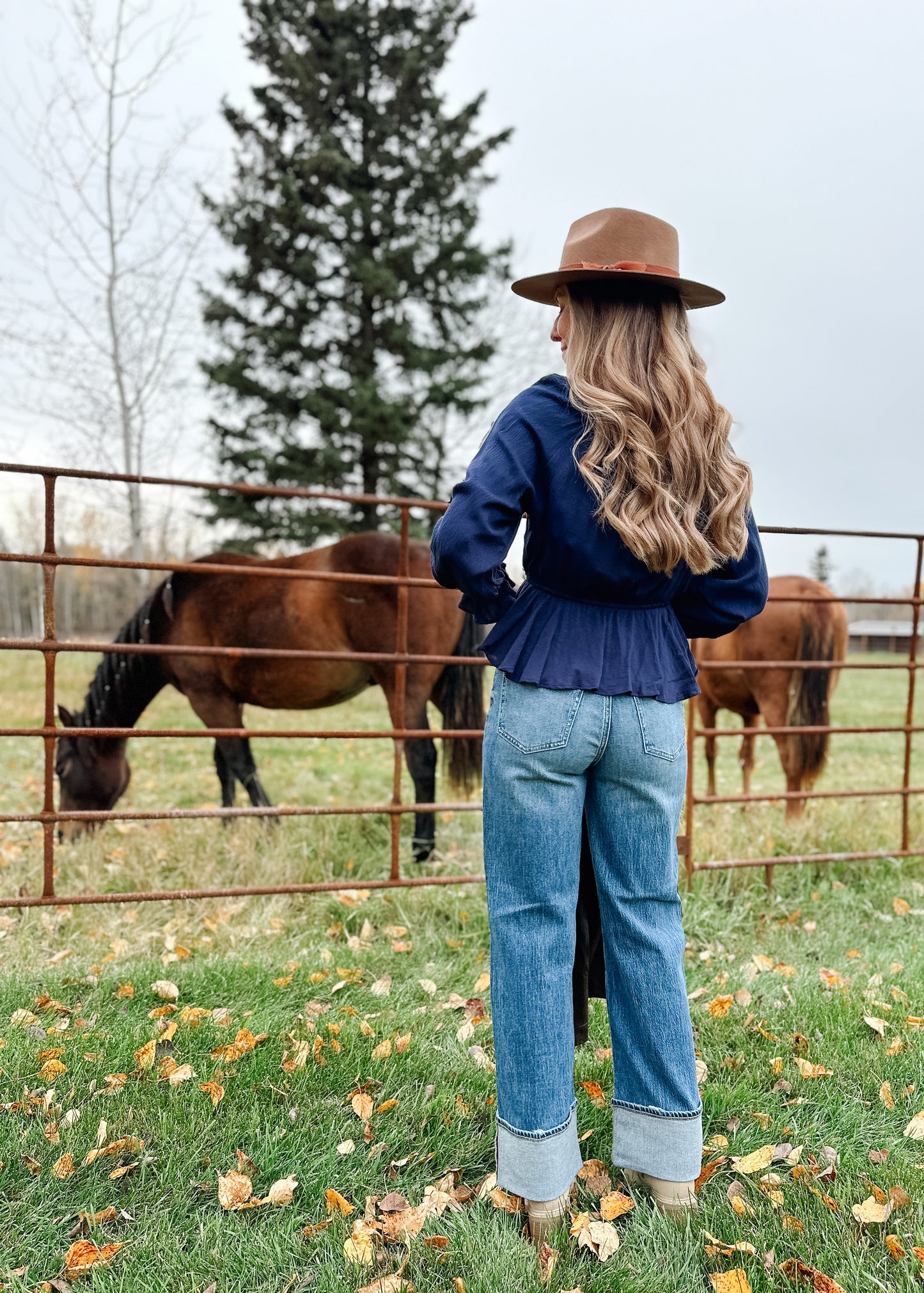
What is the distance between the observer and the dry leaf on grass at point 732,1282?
63.6 inches

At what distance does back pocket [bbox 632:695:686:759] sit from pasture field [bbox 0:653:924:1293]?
101 cm

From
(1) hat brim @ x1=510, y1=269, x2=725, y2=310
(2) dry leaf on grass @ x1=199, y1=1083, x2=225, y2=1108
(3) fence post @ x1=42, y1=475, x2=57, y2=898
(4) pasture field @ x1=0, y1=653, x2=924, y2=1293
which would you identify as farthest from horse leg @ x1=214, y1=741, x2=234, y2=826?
(1) hat brim @ x1=510, y1=269, x2=725, y2=310

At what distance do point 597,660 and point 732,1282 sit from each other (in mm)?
1241

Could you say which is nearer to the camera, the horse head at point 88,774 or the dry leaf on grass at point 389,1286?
the dry leaf on grass at point 389,1286

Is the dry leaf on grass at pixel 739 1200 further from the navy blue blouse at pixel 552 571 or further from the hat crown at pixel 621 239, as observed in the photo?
the hat crown at pixel 621 239

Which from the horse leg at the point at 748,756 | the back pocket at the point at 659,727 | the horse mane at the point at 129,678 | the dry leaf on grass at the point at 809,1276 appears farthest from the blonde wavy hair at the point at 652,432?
the horse leg at the point at 748,756

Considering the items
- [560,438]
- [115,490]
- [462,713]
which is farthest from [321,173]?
[560,438]

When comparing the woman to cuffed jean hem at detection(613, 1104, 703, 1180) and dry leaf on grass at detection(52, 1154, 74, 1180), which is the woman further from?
dry leaf on grass at detection(52, 1154, 74, 1180)

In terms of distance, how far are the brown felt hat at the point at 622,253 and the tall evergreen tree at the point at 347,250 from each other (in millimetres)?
14216

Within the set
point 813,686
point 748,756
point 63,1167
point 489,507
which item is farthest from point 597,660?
point 748,756

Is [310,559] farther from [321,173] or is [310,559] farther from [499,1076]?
[321,173]

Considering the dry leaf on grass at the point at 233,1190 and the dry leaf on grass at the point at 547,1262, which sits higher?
the dry leaf on grass at the point at 547,1262

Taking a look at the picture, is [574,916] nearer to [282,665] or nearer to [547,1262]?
[547,1262]

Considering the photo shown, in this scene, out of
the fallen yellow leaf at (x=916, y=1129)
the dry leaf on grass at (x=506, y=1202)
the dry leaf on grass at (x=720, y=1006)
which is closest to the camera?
the dry leaf on grass at (x=506, y=1202)
